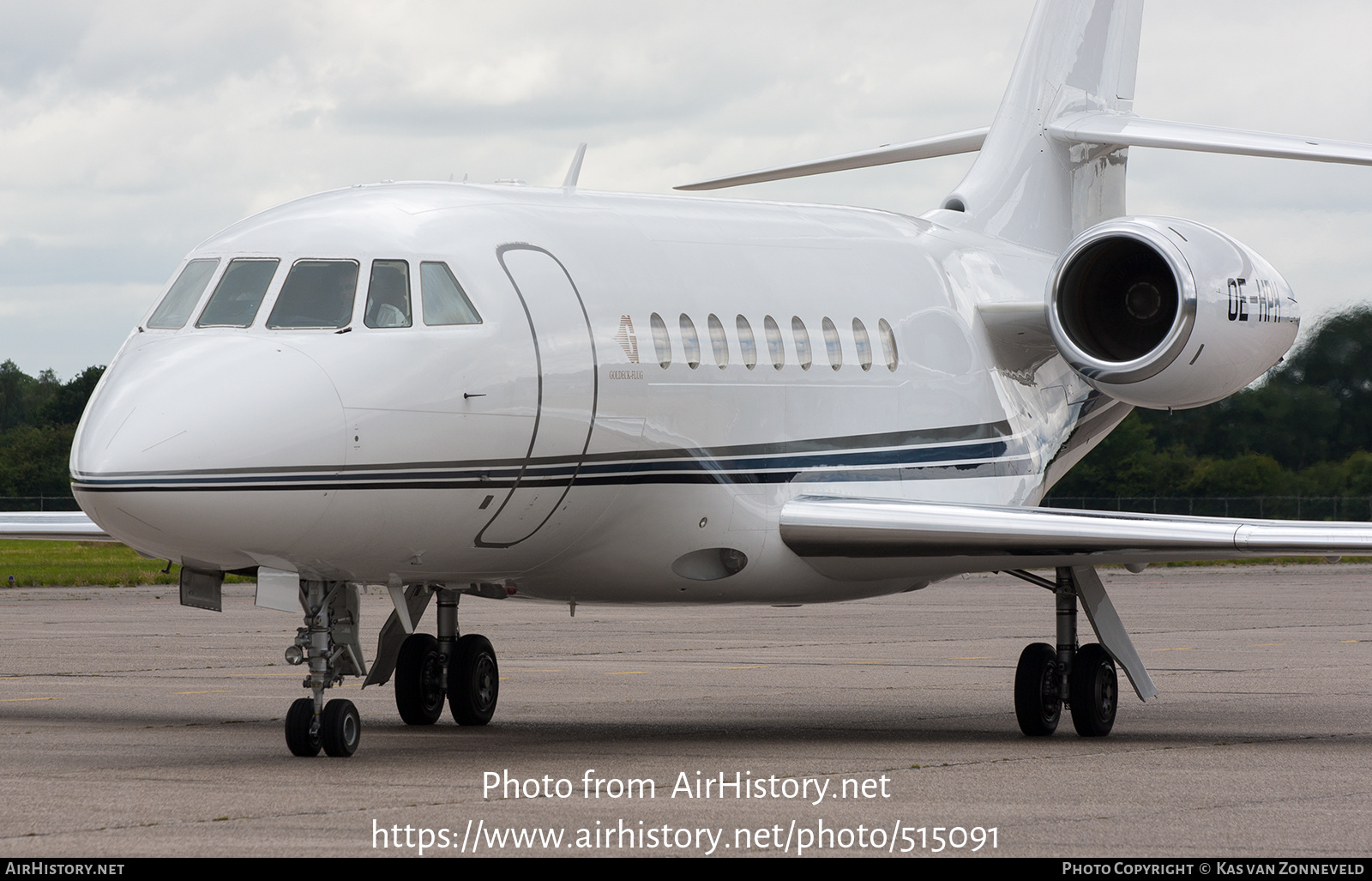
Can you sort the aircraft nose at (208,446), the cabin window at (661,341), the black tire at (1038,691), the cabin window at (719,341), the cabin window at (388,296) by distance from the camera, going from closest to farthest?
the aircraft nose at (208,446), the cabin window at (388,296), the cabin window at (661,341), the cabin window at (719,341), the black tire at (1038,691)

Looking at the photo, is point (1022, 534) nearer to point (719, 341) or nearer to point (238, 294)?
point (719, 341)

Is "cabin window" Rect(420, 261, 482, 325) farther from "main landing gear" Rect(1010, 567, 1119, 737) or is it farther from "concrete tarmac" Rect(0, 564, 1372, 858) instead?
"main landing gear" Rect(1010, 567, 1119, 737)

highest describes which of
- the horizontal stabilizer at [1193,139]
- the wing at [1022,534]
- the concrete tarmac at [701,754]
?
the horizontal stabilizer at [1193,139]

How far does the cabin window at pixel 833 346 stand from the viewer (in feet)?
49.0

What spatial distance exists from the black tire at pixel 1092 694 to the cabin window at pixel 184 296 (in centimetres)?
717

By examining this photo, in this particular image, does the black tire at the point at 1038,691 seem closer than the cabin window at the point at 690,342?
No

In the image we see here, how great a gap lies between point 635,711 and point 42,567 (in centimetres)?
3421

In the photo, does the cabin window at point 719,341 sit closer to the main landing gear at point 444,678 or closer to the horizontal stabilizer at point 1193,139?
the main landing gear at point 444,678

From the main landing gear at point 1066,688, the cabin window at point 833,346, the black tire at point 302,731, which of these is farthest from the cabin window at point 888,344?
the black tire at point 302,731

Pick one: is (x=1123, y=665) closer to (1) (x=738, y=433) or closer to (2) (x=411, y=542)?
(1) (x=738, y=433)

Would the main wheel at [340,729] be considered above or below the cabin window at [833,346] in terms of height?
below

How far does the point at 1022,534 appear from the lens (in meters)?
13.8

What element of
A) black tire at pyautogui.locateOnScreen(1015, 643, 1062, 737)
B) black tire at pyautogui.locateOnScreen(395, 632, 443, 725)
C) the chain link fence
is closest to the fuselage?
black tire at pyautogui.locateOnScreen(1015, 643, 1062, 737)
